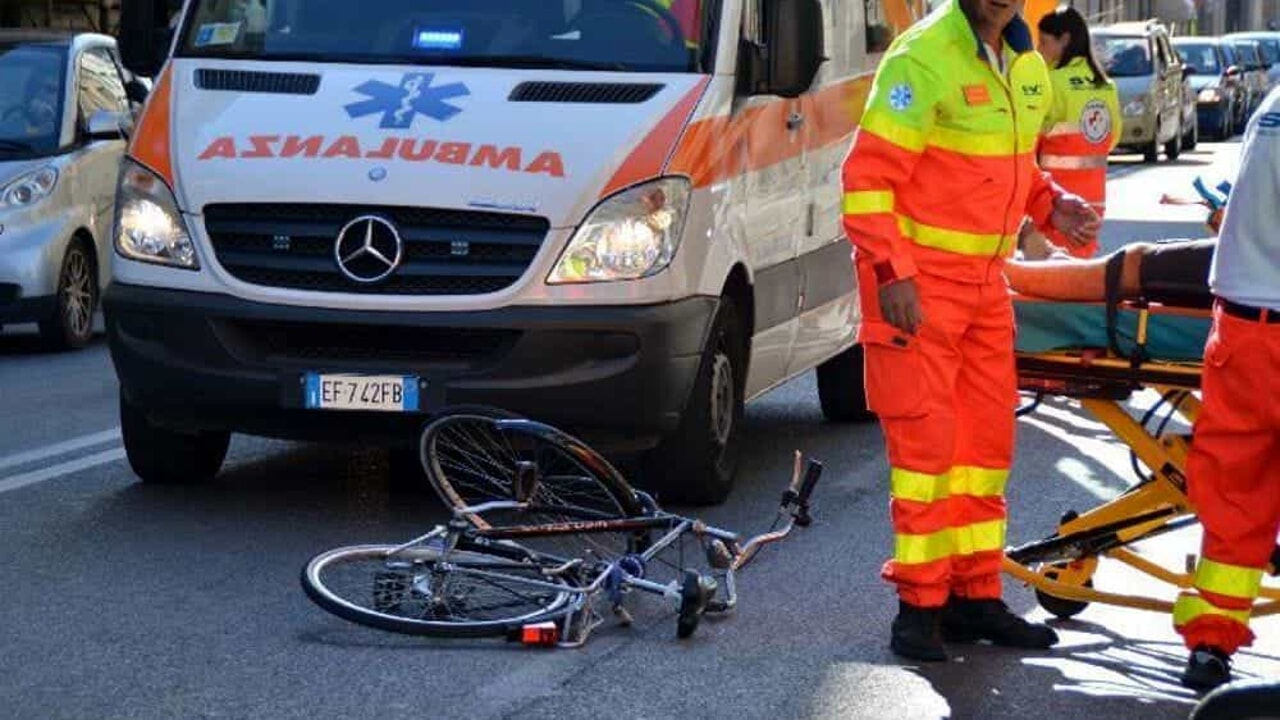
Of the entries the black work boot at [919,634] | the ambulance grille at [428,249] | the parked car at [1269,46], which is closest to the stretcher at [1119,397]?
the black work boot at [919,634]

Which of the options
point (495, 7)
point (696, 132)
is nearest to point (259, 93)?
point (495, 7)

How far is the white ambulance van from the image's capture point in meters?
8.83

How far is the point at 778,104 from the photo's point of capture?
32.7 feet

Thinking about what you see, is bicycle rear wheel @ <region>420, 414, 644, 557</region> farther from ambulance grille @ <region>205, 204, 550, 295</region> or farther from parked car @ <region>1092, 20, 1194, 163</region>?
parked car @ <region>1092, 20, 1194, 163</region>

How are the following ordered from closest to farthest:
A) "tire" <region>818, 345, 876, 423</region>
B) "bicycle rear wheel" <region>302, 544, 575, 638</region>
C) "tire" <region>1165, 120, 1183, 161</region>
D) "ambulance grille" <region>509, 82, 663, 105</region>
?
"bicycle rear wheel" <region>302, 544, 575, 638</region>, "ambulance grille" <region>509, 82, 663, 105</region>, "tire" <region>818, 345, 876, 423</region>, "tire" <region>1165, 120, 1183, 161</region>

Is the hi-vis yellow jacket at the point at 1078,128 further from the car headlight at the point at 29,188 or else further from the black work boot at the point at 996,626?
the black work boot at the point at 996,626

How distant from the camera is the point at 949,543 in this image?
704 cm

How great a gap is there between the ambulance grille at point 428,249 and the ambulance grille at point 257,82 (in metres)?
0.51

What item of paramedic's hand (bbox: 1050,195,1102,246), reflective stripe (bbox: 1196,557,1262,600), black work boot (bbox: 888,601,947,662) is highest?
paramedic's hand (bbox: 1050,195,1102,246)

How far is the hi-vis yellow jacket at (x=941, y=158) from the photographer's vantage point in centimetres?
684

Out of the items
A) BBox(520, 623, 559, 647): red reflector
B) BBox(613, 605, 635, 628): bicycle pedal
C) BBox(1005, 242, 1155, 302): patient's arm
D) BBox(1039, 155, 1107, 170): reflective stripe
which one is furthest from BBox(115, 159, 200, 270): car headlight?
BBox(1039, 155, 1107, 170): reflective stripe

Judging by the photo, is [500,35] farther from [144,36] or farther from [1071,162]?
[1071,162]

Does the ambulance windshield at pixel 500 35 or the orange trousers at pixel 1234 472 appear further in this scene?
the ambulance windshield at pixel 500 35

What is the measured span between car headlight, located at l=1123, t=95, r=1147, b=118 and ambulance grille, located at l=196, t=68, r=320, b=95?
2874cm
